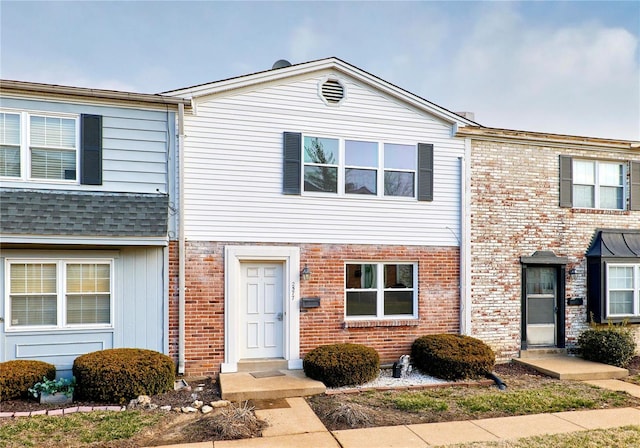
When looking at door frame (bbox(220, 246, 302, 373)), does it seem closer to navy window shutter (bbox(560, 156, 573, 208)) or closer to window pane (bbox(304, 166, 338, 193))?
window pane (bbox(304, 166, 338, 193))

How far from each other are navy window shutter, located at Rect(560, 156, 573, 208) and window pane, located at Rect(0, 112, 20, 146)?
11494mm

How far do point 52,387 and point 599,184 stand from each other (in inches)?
487

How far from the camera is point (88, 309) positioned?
25.2ft

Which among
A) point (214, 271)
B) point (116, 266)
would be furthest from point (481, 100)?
point (116, 266)

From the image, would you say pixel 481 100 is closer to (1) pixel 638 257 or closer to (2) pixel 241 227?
(1) pixel 638 257

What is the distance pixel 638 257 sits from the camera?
10289mm

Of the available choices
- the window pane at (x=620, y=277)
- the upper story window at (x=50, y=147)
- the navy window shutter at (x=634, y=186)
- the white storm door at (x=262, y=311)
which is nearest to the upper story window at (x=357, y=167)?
the white storm door at (x=262, y=311)

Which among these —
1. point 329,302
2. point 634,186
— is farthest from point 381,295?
point 634,186

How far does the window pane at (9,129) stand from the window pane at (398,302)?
766cm

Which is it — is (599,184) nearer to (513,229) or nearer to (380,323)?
(513,229)

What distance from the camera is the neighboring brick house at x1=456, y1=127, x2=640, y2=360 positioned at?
9.68 metres

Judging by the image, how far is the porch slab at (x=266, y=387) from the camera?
22.8ft

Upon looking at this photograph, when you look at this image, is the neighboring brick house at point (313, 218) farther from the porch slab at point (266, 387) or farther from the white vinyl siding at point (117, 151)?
the porch slab at point (266, 387)

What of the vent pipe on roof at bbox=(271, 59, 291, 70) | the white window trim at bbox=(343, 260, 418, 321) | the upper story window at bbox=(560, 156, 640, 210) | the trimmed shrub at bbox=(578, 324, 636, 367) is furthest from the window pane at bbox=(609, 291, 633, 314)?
the vent pipe on roof at bbox=(271, 59, 291, 70)
